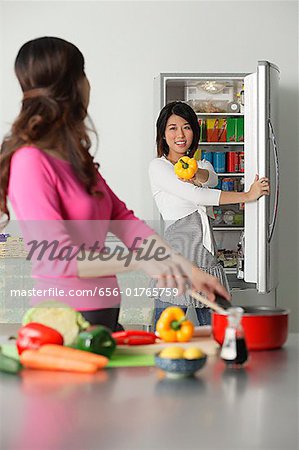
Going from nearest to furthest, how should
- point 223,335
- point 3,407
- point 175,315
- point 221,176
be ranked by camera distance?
point 3,407
point 223,335
point 175,315
point 221,176

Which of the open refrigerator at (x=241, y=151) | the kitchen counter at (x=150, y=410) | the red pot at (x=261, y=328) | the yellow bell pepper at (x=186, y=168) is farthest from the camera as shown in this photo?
the open refrigerator at (x=241, y=151)

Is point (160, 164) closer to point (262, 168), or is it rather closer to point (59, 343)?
→ point (262, 168)

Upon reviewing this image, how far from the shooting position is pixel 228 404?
1.31 meters

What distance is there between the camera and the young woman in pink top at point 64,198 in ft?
5.76

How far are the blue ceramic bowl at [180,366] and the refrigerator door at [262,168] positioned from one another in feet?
9.24

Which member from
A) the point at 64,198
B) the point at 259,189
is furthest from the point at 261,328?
the point at 259,189

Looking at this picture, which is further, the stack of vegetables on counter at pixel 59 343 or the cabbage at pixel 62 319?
the cabbage at pixel 62 319

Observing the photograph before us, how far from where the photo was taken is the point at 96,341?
1.58 meters

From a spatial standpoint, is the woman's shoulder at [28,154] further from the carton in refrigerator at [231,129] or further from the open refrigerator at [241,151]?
the carton in refrigerator at [231,129]

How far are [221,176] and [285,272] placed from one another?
0.87m

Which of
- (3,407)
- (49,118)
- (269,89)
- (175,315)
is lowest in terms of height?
(3,407)

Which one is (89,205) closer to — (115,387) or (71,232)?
(71,232)

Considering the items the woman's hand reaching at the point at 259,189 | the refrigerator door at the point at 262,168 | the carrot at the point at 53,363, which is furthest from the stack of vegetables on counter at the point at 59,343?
the refrigerator door at the point at 262,168

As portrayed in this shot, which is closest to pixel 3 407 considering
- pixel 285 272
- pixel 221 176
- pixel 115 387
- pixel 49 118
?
pixel 115 387
